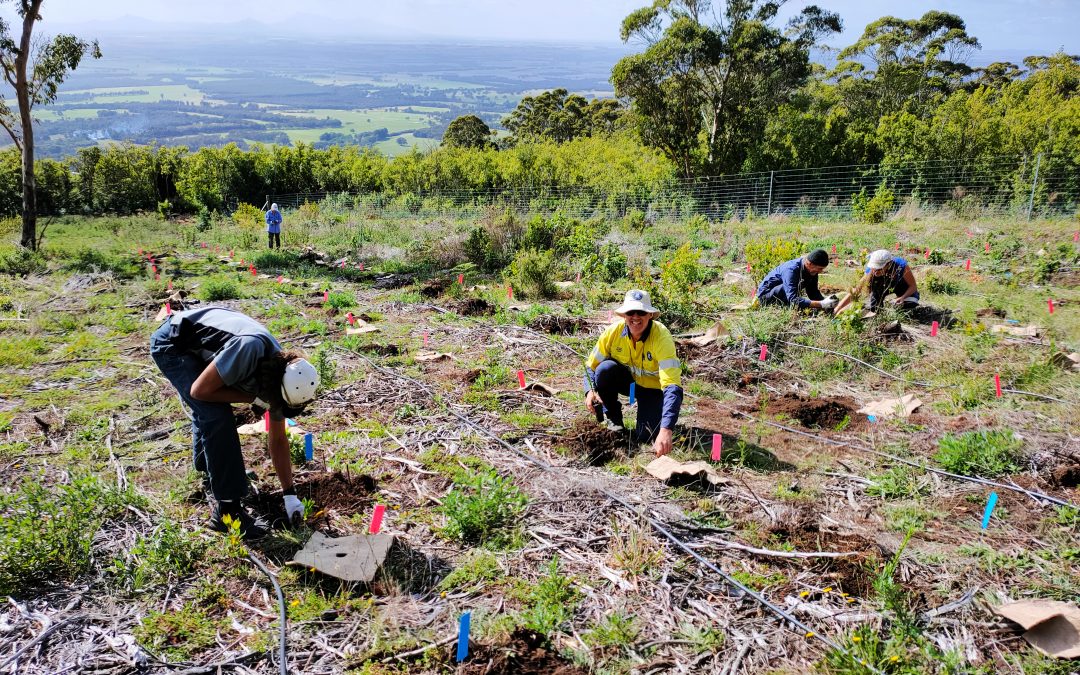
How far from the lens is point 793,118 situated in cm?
2164

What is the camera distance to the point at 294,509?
149 inches

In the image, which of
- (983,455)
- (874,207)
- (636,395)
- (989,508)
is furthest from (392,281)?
(874,207)

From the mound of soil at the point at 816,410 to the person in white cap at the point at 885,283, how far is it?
6.48ft

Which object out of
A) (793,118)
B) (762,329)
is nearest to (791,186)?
(793,118)

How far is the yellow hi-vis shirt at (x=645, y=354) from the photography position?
14.8ft

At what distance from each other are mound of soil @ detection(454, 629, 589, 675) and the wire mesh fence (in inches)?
516

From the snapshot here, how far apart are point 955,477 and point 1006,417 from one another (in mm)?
1039

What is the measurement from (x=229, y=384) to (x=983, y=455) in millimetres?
4519

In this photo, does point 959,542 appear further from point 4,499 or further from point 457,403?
point 4,499

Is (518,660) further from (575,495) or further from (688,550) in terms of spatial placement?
(575,495)

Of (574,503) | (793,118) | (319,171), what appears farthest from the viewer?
(319,171)

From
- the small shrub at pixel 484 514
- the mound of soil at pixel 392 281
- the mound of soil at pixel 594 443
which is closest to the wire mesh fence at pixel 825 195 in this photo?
the mound of soil at pixel 392 281

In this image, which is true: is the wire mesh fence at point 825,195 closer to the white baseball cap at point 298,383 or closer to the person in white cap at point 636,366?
the person in white cap at point 636,366

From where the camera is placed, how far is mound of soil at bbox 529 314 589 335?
774 centimetres
